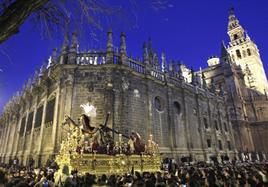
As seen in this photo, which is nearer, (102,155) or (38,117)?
(102,155)

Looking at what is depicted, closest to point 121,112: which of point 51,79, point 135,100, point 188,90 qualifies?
point 135,100

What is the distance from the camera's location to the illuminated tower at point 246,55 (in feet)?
181

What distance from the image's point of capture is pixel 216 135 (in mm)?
30125

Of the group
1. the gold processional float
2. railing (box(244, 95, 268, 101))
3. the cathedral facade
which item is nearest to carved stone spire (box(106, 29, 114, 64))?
the gold processional float

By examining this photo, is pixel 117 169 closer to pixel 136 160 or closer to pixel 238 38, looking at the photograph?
pixel 136 160

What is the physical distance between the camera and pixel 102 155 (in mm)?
11594

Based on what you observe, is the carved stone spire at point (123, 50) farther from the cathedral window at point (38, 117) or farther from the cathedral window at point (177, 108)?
the cathedral window at point (38, 117)

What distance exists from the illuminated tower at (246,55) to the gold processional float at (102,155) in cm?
5121

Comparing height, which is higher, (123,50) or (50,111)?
(123,50)

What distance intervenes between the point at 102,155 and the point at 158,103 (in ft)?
40.4

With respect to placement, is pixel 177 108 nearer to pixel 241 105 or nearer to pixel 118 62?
pixel 118 62

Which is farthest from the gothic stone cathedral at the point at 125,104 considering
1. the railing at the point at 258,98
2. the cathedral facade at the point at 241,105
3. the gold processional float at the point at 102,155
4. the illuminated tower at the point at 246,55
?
the illuminated tower at the point at 246,55

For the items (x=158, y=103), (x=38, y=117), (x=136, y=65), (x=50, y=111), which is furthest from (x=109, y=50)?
(x=38, y=117)

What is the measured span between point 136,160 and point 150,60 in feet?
48.6
